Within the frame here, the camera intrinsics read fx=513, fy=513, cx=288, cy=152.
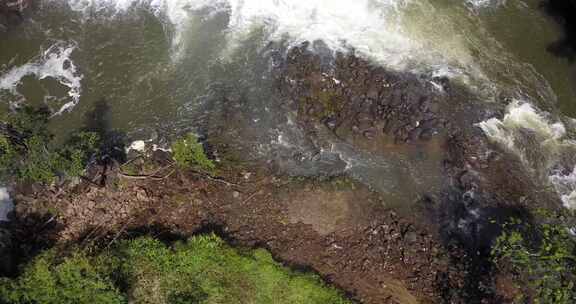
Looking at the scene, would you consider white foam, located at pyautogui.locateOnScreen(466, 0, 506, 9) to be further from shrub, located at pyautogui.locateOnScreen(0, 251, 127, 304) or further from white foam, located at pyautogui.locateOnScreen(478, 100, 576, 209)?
shrub, located at pyautogui.locateOnScreen(0, 251, 127, 304)

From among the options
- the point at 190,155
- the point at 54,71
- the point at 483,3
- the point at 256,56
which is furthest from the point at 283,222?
the point at 483,3

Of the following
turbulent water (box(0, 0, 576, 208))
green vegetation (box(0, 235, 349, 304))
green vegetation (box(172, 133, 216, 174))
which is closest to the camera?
green vegetation (box(0, 235, 349, 304))

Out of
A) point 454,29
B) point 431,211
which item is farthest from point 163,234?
point 454,29

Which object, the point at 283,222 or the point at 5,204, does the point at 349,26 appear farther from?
the point at 5,204

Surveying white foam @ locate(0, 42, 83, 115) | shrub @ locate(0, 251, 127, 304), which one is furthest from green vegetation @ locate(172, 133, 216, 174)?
white foam @ locate(0, 42, 83, 115)

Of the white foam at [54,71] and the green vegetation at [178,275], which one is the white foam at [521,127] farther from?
the white foam at [54,71]

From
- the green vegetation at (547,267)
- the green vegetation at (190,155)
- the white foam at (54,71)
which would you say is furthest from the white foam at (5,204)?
the green vegetation at (547,267)

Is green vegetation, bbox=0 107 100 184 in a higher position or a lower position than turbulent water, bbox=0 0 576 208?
lower

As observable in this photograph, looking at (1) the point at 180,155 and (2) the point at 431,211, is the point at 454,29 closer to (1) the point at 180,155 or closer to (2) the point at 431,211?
(2) the point at 431,211
